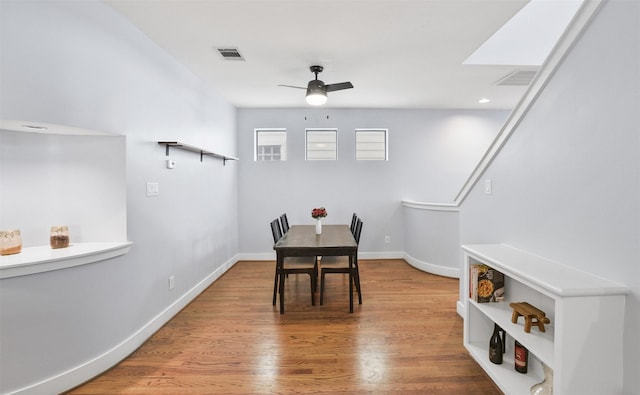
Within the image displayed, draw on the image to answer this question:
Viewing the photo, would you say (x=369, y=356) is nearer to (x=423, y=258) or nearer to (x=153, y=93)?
(x=423, y=258)

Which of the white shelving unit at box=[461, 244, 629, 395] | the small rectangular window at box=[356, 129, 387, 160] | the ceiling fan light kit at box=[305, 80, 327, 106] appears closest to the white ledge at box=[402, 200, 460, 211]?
the small rectangular window at box=[356, 129, 387, 160]

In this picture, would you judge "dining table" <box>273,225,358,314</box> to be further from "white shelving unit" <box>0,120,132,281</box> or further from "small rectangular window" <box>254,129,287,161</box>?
"small rectangular window" <box>254,129,287,161</box>

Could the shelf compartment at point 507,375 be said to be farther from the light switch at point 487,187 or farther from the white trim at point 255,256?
the white trim at point 255,256

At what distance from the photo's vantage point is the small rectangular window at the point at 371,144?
A: 5.00 m

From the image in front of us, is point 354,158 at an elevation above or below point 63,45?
below

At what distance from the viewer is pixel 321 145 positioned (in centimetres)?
497

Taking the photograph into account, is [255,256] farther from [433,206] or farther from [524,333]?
[524,333]

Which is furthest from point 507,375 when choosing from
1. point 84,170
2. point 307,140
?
point 307,140

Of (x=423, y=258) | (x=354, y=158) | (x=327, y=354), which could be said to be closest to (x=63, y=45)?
(x=327, y=354)

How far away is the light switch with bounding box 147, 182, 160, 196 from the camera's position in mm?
2418

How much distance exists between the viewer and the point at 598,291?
1173mm

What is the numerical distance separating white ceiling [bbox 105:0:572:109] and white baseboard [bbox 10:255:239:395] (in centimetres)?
258

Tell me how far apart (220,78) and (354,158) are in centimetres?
253

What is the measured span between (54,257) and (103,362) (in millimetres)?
855
